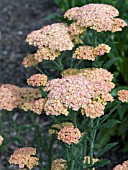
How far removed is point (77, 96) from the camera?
173 cm

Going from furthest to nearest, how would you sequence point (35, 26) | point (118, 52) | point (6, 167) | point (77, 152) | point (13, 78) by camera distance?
point (35, 26), point (13, 78), point (118, 52), point (6, 167), point (77, 152)

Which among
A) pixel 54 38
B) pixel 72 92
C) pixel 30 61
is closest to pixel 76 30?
pixel 54 38

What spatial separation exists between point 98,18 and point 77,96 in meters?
0.42

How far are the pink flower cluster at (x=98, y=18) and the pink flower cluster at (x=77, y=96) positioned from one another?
25 centimetres

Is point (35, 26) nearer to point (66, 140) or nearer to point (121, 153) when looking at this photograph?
point (121, 153)

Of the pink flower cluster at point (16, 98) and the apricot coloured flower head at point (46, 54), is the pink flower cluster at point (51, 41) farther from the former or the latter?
the pink flower cluster at point (16, 98)

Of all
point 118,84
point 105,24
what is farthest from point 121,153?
point 105,24

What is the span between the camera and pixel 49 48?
1.98 meters

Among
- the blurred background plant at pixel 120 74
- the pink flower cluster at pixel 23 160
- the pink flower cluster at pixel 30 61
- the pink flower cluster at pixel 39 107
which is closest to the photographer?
the pink flower cluster at pixel 39 107

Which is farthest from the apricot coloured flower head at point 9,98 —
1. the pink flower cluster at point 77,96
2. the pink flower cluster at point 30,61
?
the pink flower cluster at point 77,96

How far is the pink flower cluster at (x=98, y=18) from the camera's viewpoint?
1970 mm

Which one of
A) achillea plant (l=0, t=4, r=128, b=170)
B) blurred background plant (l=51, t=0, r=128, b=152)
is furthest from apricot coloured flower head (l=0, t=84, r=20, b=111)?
blurred background plant (l=51, t=0, r=128, b=152)

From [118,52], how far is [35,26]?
4.86ft

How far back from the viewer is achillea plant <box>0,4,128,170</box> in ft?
5.71
